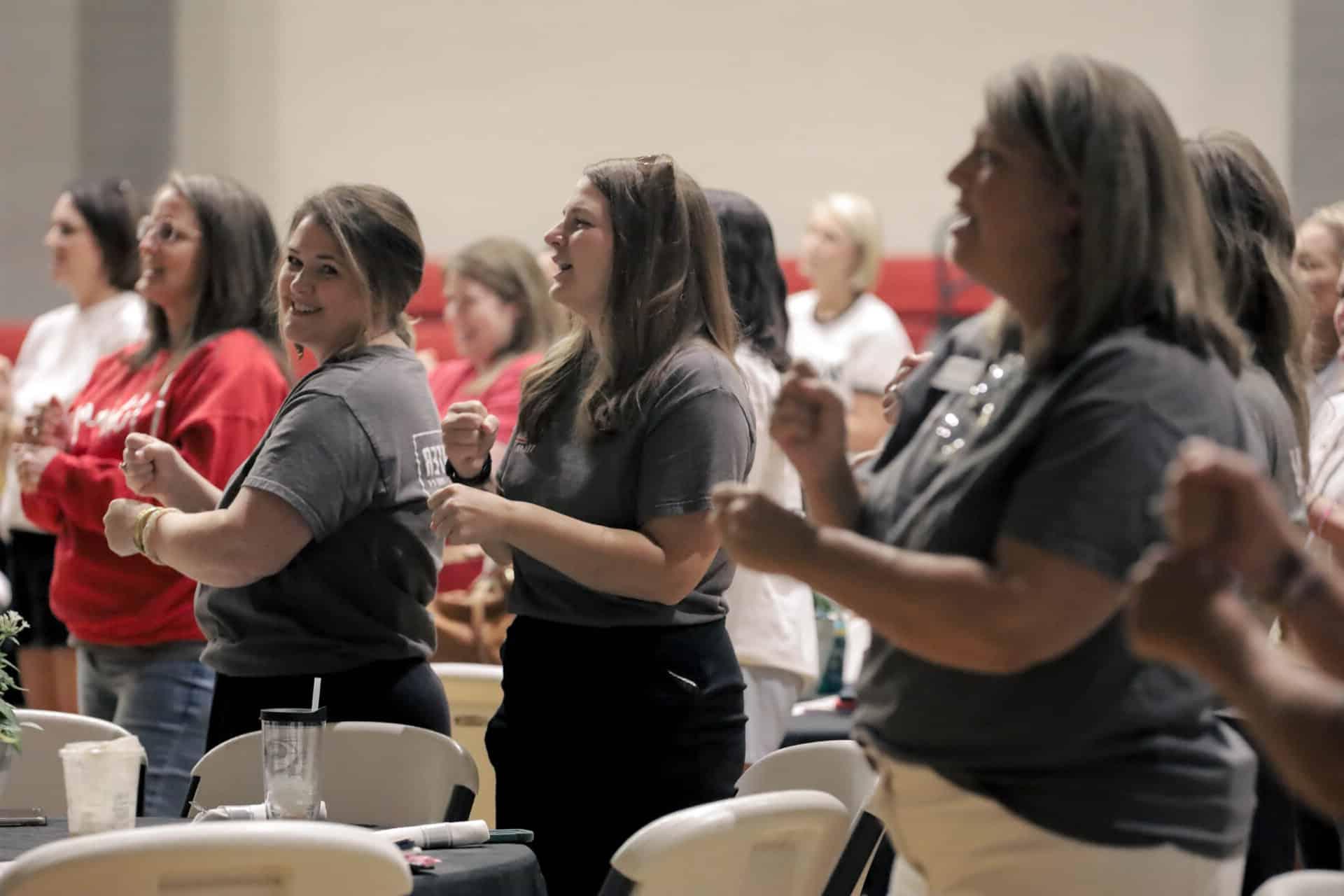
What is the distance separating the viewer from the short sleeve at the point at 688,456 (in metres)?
2.33

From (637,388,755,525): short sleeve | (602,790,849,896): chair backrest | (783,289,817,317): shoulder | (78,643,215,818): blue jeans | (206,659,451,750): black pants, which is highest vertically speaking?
(637,388,755,525): short sleeve

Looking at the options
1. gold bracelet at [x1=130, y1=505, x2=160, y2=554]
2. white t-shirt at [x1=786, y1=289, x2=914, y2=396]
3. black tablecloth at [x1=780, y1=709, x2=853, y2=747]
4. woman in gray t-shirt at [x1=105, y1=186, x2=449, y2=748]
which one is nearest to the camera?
woman in gray t-shirt at [x1=105, y1=186, x2=449, y2=748]

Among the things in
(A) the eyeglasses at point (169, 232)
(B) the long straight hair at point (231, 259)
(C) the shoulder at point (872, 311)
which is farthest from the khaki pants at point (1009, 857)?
(C) the shoulder at point (872, 311)

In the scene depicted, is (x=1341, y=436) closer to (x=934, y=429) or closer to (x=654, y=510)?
(x=654, y=510)

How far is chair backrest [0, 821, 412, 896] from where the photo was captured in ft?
5.38

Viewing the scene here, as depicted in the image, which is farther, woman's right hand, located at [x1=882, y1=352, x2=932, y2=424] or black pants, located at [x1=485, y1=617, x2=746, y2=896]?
black pants, located at [x1=485, y1=617, x2=746, y2=896]

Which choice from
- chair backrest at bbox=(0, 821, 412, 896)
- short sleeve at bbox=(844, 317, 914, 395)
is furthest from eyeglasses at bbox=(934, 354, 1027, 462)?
short sleeve at bbox=(844, 317, 914, 395)

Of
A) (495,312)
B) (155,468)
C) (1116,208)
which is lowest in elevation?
(495,312)

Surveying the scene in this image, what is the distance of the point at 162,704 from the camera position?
3252 mm

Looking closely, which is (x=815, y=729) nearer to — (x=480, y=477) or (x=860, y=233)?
(x=480, y=477)

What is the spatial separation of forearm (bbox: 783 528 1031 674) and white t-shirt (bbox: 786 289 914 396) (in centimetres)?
382

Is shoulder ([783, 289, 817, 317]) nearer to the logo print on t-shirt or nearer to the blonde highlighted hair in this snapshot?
the blonde highlighted hair

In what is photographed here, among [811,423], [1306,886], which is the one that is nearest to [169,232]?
[811,423]

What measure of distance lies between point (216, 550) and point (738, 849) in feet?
3.20
